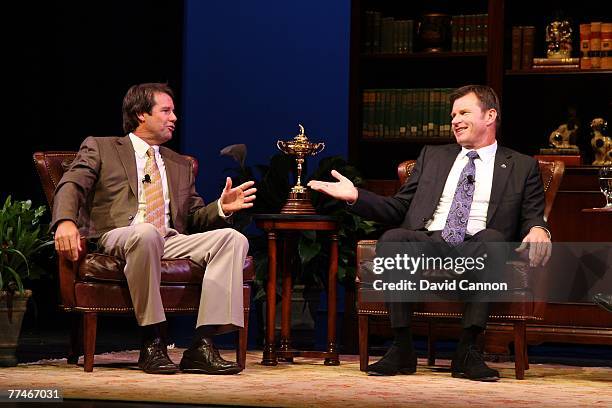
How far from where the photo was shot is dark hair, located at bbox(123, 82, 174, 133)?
469 cm

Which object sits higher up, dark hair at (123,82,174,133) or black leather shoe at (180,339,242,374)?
dark hair at (123,82,174,133)

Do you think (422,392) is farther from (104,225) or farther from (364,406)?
(104,225)

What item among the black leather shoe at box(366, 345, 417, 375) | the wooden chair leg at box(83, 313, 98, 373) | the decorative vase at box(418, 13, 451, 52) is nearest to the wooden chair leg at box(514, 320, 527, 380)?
the black leather shoe at box(366, 345, 417, 375)

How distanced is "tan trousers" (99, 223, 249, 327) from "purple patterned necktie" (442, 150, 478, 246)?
85 cm

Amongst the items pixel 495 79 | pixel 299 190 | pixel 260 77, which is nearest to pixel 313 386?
pixel 299 190

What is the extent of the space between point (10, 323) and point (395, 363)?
156cm

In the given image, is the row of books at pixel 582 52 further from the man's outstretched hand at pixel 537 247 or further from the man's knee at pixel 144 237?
the man's knee at pixel 144 237

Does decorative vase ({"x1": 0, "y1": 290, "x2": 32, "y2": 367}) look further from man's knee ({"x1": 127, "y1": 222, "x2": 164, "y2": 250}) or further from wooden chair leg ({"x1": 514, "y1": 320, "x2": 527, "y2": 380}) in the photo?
wooden chair leg ({"x1": 514, "y1": 320, "x2": 527, "y2": 380})

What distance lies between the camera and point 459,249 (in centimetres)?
451

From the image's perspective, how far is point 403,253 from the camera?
4.52 metres

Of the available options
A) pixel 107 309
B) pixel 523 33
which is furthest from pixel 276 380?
pixel 523 33

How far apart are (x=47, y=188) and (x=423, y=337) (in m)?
2.55

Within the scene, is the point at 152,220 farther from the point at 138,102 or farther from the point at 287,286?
the point at 287,286

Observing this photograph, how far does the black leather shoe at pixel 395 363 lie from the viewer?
4.37 metres
